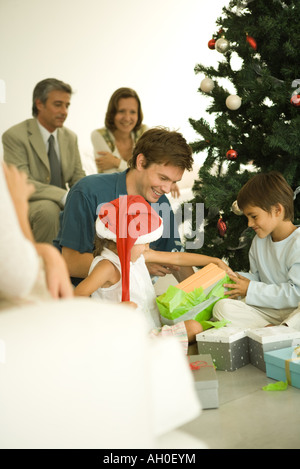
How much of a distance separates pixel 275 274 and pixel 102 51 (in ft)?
9.43

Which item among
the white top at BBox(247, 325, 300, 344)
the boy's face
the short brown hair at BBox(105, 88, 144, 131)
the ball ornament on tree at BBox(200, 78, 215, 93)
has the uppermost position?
the short brown hair at BBox(105, 88, 144, 131)

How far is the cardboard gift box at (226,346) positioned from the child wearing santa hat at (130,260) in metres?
0.08

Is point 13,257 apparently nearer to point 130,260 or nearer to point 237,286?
point 130,260

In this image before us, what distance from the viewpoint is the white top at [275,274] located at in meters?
1.90

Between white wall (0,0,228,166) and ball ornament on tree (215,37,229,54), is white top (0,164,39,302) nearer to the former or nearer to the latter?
ball ornament on tree (215,37,229,54)

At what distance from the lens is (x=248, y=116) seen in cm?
229

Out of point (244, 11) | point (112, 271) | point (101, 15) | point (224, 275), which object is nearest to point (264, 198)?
point (224, 275)

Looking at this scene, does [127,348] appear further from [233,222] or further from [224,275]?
[233,222]

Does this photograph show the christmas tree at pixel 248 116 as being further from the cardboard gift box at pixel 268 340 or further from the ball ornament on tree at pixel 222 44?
the cardboard gift box at pixel 268 340

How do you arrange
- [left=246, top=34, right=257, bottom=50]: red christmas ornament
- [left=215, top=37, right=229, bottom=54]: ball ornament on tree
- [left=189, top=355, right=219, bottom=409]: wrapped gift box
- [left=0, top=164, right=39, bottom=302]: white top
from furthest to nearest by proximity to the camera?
[left=215, top=37, right=229, bottom=54]: ball ornament on tree < [left=246, top=34, right=257, bottom=50]: red christmas ornament < [left=189, top=355, right=219, bottom=409]: wrapped gift box < [left=0, top=164, right=39, bottom=302]: white top

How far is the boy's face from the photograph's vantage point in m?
1.93

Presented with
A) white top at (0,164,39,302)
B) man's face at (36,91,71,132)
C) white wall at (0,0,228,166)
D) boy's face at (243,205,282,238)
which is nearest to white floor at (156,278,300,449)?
boy's face at (243,205,282,238)

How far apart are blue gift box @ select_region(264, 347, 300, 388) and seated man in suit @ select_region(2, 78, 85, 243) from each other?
1.74 metres

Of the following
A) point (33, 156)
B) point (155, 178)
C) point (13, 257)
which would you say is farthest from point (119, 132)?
point (13, 257)
